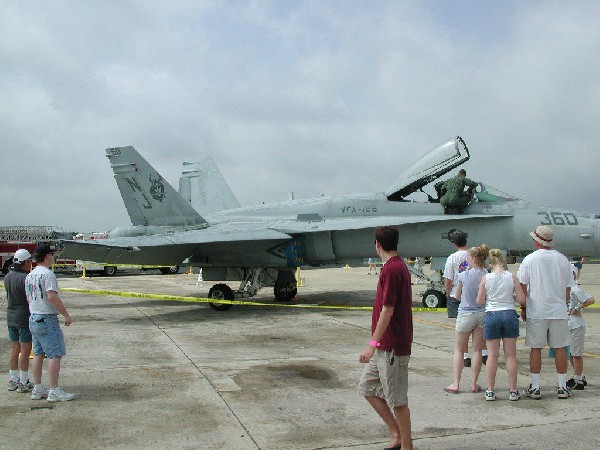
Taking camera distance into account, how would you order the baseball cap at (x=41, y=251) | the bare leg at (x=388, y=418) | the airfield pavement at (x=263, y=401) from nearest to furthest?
the bare leg at (x=388, y=418)
the airfield pavement at (x=263, y=401)
the baseball cap at (x=41, y=251)

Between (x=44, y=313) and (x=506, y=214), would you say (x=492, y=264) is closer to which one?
(x=44, y=313)

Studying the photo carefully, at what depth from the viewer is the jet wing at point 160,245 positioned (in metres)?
12.6

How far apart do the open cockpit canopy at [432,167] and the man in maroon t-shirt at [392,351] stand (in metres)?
9.64

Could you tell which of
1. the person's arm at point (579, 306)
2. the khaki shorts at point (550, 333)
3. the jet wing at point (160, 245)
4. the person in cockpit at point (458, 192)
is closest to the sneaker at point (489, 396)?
the khaki shorts at point (550, 333)

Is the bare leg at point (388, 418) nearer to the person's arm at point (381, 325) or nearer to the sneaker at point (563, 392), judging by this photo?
the person's arm at point (381, 325)

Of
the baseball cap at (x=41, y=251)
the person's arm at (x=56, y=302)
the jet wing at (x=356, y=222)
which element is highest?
the jet wing at (x=356, y=222)

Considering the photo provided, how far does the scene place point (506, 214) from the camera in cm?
1255

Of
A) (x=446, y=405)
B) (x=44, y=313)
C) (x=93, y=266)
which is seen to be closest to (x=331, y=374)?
(x=446, y=405)

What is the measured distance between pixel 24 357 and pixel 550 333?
18.5 ft

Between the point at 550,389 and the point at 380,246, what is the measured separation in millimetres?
3167

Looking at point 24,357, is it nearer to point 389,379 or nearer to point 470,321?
point 389,379

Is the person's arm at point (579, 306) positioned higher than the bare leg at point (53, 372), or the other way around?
the person's arm at point (579, 306)

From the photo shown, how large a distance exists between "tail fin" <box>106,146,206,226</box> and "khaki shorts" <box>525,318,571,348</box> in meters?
10.8

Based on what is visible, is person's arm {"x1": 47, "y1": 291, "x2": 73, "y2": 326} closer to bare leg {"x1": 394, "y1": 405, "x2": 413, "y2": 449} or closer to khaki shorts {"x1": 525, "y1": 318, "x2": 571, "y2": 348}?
bare leg {"x1": 394, "y1": 405, "x2": 413, "y2": 449}
